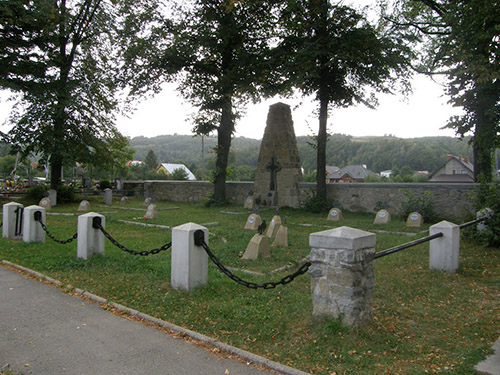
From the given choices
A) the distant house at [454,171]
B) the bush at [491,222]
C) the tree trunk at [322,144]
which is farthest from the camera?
the distant house at [454,171]

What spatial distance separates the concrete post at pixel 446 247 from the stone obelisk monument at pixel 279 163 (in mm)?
11188

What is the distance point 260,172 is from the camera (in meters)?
18.8

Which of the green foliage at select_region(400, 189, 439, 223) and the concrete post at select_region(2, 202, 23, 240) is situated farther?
the green foliage at select_region(400, 189, 439, 223)

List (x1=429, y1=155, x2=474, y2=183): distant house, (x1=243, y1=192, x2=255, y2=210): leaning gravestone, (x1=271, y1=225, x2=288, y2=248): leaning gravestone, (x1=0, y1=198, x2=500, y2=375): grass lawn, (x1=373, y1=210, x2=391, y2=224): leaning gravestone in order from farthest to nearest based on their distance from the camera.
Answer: (x1=429, y1=155, x2=474, y2=183): distant house → (x1=243, y1=192, x2=255, y2=210): leaning gravestone → (x1=373, y1=210, x2=391, y2=224): leaning gravestone → (x1=271, y1=225, x2=288, y2=248): leaning gravestone → (x1=0, y1=198, x2=500, y2=375): grass lawn

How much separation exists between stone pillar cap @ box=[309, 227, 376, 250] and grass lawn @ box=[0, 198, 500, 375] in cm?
81

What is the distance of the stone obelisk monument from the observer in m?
17.9

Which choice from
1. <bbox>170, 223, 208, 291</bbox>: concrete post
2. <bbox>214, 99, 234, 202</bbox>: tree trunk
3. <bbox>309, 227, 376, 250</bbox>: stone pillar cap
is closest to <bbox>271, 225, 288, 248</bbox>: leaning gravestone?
<bbox>170, 223, 208, 291</bbox>: concrete post

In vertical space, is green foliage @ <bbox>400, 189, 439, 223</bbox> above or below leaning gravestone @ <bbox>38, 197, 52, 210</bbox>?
above

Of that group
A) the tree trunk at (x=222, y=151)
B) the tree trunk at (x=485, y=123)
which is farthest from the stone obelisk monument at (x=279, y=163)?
the tree trunk at (x=485, y=123)

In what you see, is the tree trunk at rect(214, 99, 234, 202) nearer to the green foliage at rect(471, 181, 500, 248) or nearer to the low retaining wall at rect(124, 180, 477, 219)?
the low retaining wall at rect(124, 180, 477, 219)

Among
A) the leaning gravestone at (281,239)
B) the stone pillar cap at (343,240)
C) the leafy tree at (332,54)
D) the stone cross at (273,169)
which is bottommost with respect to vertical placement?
the leaning gravestone at (281,239)

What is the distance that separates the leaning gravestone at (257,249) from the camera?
7.45 metres

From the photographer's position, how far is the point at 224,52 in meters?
18.1

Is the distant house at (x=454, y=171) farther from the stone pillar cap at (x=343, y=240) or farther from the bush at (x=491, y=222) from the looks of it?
the stone pillar cap at (x=343, y=240)
